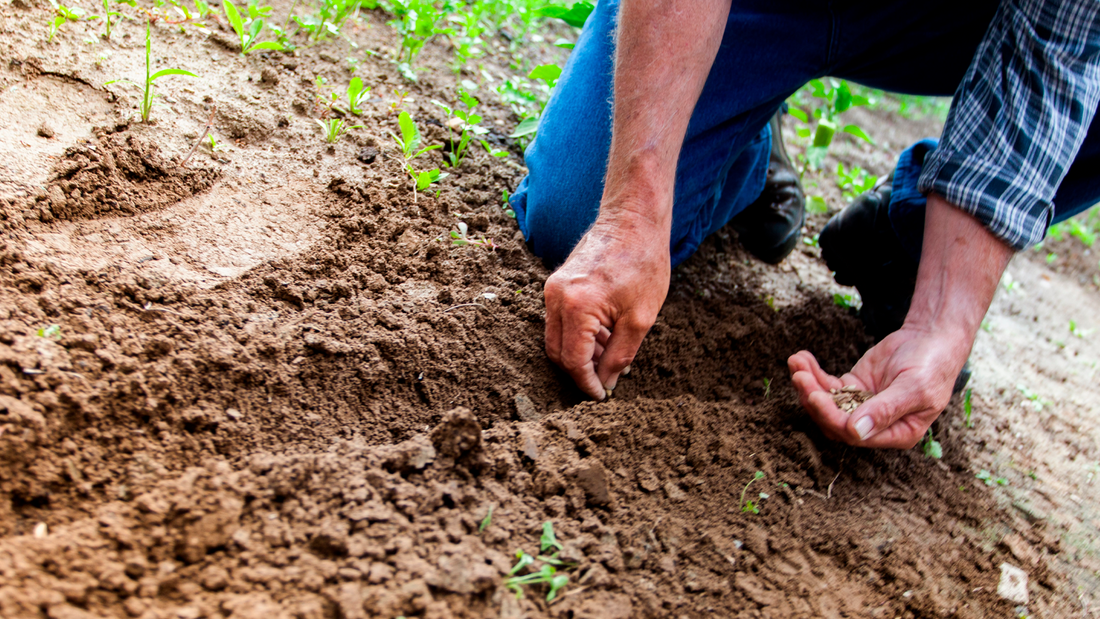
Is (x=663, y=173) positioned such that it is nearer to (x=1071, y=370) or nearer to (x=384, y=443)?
(x=384, y=443)

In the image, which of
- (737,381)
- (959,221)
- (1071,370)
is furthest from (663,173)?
(1071,370)

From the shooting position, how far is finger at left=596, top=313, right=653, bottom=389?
1.42 metres

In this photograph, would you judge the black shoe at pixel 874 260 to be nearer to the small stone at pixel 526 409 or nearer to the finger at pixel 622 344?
the finger at pixel 622 344

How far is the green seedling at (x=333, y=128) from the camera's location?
1906mm

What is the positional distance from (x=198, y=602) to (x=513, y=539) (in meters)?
0.49

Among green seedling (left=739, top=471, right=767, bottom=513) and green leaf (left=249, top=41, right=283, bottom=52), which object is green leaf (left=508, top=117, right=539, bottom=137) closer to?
green leaf (left=249, top=41, right=283, bottom=52)

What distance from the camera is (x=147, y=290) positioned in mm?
1322

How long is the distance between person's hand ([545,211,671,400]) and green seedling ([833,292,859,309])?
1130 millimetres

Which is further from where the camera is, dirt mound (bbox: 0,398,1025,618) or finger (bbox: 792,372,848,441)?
finger (bbox: 792,372,848,441)

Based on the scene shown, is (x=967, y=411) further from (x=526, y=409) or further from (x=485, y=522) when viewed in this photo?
(x=485, y=522)

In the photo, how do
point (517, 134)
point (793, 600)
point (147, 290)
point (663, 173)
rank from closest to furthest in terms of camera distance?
point (793, 600) < point (147, 290) < point (663, 173) < point (517, 134)

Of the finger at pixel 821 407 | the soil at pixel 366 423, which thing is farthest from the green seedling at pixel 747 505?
the finger at pixel 821 407

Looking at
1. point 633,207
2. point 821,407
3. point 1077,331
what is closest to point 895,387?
point 821,407

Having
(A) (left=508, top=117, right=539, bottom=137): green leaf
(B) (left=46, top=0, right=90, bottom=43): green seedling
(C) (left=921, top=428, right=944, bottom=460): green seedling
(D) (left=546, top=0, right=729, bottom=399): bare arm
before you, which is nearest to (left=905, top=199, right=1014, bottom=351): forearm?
(C) (left=921, top=428, right=944, bottom=460): green seedling
